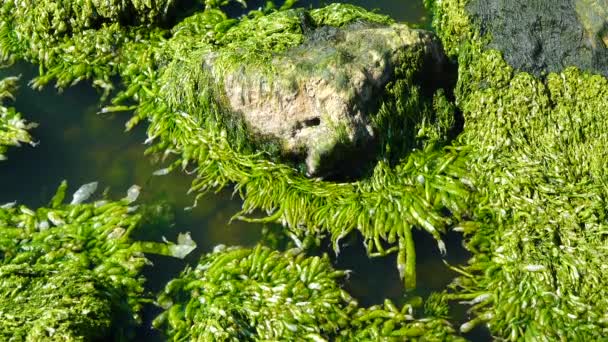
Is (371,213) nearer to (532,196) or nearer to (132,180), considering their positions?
(532,196)

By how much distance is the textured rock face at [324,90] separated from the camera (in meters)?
5.31

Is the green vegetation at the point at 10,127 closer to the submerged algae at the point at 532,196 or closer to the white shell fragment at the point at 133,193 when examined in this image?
the white shell fragment at the point at 133,193

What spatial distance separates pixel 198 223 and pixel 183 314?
2.81 ft

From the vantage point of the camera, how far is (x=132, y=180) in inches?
229

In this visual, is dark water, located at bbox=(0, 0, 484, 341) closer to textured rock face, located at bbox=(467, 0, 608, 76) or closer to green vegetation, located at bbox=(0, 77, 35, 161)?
green vegetation, located at bbox=(0, 77, 35, 161)

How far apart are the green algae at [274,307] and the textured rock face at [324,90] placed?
0.87 m

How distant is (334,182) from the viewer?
5.55 meters

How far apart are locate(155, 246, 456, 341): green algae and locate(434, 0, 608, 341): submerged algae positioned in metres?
0.52

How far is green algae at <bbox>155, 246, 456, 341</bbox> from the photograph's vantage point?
4.68 metres

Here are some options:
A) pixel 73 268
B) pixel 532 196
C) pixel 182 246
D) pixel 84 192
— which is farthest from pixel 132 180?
pixel 532 196

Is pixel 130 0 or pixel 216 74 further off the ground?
pixel 130 0

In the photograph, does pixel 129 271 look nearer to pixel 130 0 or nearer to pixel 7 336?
pixel 7 336

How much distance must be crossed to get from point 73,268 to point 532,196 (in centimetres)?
333

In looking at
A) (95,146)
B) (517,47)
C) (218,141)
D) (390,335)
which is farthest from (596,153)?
(95,146)
